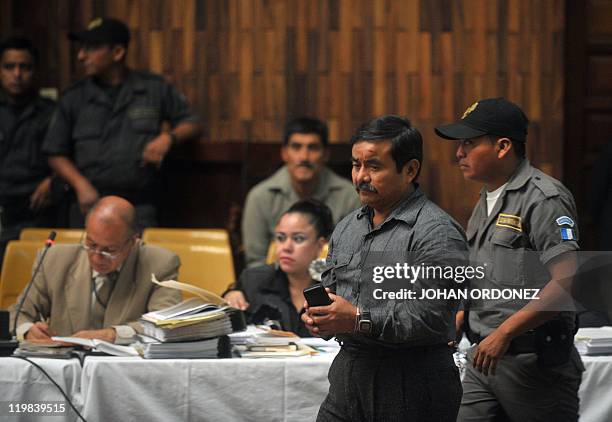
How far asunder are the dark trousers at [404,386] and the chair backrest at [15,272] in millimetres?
2539

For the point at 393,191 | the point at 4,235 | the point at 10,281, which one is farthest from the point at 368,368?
the point at 4,235

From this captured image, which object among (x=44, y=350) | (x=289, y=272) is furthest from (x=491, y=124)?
(x=44, y=350)

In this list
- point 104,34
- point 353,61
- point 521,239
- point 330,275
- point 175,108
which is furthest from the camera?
point 353,61

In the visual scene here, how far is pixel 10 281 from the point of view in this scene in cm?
480

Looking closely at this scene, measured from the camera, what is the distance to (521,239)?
10.2 ft

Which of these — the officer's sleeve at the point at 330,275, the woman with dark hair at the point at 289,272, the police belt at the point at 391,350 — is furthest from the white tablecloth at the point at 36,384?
the police belt at the point at 391,350

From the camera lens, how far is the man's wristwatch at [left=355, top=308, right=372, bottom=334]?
255 cm

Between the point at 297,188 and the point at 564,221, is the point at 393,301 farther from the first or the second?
the point at 297,188

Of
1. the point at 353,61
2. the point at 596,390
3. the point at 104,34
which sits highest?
the point at 104,34

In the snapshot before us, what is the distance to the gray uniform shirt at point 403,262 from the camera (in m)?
2.56

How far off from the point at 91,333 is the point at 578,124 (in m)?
3.98

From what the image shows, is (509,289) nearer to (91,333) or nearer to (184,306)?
(184,306)

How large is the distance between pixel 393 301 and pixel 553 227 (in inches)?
26.4

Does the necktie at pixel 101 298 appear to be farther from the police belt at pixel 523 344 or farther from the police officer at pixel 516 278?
the police belt at pixel 523 344
